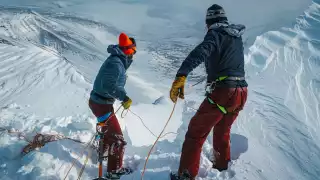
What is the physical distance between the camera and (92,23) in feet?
47.1

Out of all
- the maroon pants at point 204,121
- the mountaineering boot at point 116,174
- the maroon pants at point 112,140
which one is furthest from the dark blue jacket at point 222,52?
the mountaineering boot at point 116,174

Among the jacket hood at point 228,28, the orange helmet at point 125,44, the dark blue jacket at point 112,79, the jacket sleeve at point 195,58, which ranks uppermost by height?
the jacket hood at point 228,28

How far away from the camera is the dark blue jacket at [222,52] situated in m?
2.27

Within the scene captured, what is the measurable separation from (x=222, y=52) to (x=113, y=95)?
1087 millimetres

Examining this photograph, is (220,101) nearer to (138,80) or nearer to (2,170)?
(2,170)

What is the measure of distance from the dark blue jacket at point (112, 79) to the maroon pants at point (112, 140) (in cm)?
9

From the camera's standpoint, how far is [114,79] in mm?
2857

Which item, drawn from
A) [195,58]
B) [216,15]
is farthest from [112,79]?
[216,15]

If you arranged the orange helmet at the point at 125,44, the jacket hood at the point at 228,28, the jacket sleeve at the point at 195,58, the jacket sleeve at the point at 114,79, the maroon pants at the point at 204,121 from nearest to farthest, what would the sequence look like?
1. the jacket sleeve at the point at 195,58
2. the jacket hood at the point at 228,28
3. the maroon pants at the point at 204,121
4. the jacket sleeve at the point at 114,79
5. the orange helmet at the point at 125,44

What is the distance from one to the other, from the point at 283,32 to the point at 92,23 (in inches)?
368

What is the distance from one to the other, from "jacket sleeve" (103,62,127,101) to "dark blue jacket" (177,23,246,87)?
2.68 feet

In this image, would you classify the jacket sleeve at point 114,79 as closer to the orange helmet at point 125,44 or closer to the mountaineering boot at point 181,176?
→ the orange helmet at point 125,44

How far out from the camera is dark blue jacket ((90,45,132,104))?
2.86 m

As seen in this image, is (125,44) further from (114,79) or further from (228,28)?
(228,28)
